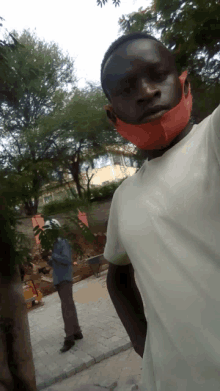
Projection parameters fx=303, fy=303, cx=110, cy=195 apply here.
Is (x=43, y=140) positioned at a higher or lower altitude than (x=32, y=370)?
higher

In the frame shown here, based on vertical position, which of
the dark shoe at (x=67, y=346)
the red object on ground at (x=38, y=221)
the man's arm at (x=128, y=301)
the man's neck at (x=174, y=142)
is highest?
the man's neck at (x=174, y=142)

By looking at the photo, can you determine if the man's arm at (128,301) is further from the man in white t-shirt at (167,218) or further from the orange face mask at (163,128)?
the orange face mask at (163,128)

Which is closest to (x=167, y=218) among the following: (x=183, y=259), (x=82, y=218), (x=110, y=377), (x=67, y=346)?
(x=183, y=259)

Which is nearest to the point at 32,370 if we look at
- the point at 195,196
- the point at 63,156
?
the point at 63,156

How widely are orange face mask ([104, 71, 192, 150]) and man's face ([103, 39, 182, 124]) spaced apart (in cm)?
1

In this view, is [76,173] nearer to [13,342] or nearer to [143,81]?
[13,342]

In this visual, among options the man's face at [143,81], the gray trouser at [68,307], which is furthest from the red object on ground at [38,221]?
the gray trouser at [68,307]

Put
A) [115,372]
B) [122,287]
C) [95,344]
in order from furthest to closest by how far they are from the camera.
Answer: [95,344] → [115,372] → [122,287]

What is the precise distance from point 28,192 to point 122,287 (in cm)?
97

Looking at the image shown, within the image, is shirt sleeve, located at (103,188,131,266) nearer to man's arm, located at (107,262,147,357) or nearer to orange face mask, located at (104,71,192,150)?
man's arm, located at (107,262,147,357)

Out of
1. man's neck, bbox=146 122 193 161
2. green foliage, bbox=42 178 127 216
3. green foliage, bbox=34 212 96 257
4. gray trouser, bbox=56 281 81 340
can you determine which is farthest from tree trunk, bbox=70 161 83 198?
gray trouser, bbox=56 281 81 340

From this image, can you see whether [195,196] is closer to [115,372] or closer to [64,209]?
[64,209]

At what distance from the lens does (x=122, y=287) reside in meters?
0.97

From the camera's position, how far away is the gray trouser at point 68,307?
4.26m
